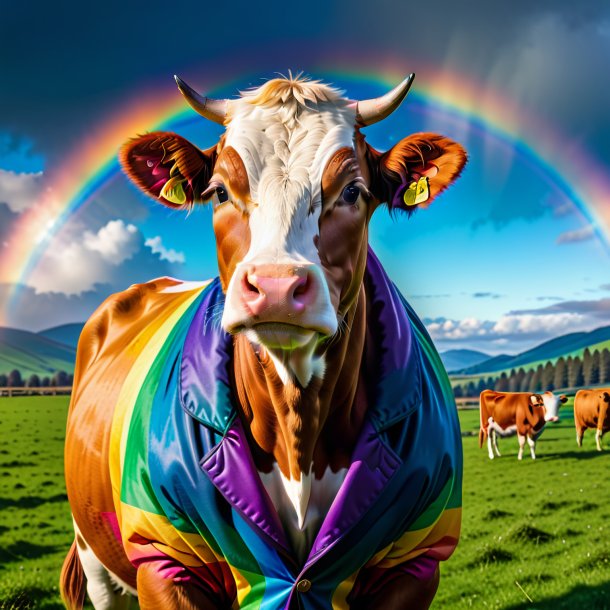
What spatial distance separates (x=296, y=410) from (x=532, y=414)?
12.3 metres

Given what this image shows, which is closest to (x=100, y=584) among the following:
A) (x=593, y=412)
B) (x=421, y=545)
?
(x=421, y=545)

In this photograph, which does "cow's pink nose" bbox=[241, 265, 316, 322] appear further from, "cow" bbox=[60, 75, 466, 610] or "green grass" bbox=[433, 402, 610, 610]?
"green grass" bbox=[433, 402, 610, 610]

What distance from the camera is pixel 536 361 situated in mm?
23234

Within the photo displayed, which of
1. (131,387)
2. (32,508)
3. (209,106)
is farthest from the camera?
(32,508)

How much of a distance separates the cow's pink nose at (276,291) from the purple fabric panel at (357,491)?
0.91 m

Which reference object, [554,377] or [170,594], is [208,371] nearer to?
[170,594]

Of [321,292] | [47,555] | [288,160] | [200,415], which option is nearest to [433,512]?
[200,415]

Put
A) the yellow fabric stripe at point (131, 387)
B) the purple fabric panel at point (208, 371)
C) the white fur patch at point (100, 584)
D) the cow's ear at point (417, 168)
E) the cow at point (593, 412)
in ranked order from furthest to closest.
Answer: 1. the cow at point (593, 412)
2. the white fur patch at point (100, 584)
3. the yellow fabric stripe at point (131, 387)
4. the cow's ear at point (417, 168)
5. the purple fabric panel at point (208, 371)

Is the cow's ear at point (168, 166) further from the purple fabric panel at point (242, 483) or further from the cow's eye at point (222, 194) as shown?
the purple fabric panel at point (242, 483)

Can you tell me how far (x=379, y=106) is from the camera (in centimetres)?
292

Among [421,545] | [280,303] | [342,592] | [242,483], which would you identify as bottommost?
[342,592]

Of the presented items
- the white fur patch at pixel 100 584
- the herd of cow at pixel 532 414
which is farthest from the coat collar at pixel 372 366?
the herd of cow at pixel 532 414

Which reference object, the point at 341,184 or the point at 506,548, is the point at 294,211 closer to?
the point at 341,184

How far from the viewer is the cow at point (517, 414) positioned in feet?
45.4
